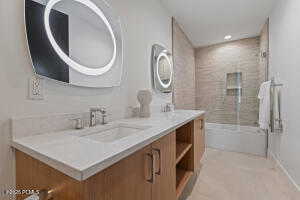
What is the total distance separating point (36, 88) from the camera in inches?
32.2

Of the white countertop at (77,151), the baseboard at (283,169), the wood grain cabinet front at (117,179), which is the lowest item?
the baseboard at (283,169)

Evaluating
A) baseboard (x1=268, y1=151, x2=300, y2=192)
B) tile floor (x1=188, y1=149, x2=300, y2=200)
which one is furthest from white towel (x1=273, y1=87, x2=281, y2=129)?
tile floor (x1=188, y1=149, x2=300, y2=200)

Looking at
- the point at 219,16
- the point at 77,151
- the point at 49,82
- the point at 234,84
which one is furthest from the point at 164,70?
the point at 234,84

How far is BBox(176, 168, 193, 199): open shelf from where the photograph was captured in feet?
4.27

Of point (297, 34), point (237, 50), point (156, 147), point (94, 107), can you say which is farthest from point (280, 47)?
point (94, 107)

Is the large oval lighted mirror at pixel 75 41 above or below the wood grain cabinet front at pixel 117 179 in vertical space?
above

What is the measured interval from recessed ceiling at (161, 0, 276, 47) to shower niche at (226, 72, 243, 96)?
0.79 metres

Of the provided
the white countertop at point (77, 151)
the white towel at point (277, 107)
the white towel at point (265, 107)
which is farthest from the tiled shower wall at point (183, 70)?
the white countertop at point (77, 151)

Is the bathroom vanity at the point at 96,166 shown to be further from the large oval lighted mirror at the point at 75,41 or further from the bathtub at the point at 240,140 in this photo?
the bathtub at the point at 240,140

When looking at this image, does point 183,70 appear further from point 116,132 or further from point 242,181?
point 116,132

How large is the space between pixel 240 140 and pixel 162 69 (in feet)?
6.48

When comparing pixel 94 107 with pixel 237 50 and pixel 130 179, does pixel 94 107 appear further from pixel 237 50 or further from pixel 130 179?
pixel 237 50

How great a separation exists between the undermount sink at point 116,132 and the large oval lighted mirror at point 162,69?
930 mm

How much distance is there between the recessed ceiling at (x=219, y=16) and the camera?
2.11 m
